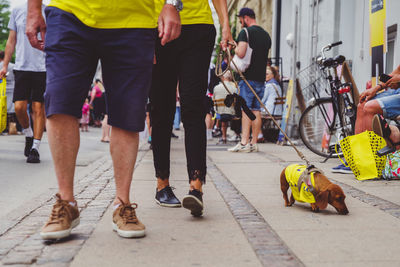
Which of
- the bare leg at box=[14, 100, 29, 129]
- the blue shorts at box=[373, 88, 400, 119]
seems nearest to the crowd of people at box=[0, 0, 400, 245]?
the blue shorts at box=[373, 88, 400, 119]

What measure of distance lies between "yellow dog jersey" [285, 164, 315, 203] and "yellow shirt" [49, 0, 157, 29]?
129cm

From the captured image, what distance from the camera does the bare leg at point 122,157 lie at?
293 centimetres

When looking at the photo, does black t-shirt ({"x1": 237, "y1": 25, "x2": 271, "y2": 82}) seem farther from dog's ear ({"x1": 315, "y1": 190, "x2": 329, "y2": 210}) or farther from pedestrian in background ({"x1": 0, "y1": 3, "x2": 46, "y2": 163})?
dog's ear ({"x1": 315, "y1": 190, "x2": 329, "y2": 210})

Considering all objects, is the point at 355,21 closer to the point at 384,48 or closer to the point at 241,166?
the point at 384,48

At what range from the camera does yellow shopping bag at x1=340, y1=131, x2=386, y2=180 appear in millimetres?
4992

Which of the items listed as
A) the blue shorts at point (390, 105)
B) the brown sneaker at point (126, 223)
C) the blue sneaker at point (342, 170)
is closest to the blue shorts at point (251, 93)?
the blue sneaker at point (342, 170)

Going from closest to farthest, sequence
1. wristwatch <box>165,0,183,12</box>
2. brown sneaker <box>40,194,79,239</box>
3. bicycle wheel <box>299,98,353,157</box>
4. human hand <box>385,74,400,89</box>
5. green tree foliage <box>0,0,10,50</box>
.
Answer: brown sneaker <box>40,194,79,239</box>
wristwatch <box>165,0,183,12</box>
human hand <box>385,74,400,89</box>
bicycle wheel <box>299,98,353,157</box>
green tree foliage <box>0,0,10,50</box>

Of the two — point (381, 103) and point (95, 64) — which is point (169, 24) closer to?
point (95, 64)

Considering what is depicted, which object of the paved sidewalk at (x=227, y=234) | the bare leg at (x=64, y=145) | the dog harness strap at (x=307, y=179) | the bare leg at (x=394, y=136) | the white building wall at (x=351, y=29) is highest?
the white building wall at (x=351, y=29)

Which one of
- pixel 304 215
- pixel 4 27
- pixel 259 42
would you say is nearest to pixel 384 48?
pixel 259 42

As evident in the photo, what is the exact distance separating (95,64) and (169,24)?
17.5 inches

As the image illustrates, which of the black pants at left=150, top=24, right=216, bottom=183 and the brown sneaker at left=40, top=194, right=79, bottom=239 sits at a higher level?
the black pants at left=150, top=24, right=216, bottom=183

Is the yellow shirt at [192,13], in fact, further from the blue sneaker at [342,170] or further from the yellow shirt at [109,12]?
the blue sneaker at [342,170]

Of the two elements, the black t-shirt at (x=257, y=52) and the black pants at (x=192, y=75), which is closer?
the black pants at (x=192, y=75)
